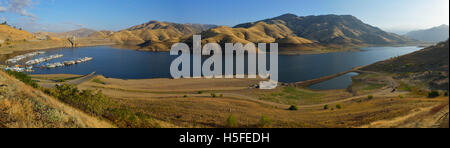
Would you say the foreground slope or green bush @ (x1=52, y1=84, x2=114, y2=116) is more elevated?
the foreground slope

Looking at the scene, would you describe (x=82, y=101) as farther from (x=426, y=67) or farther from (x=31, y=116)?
(x=426, y=67)

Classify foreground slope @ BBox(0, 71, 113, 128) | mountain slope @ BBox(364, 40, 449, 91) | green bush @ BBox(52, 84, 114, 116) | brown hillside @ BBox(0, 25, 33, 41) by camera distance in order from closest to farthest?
1. foreground slope @ BBox(0, 71, 113, 128)
2. green bush @ BBox(52, 84, 114, 116)
3. mountain slope @ BBox(364, 40, 449, 91)
4. brown hillside @ BBox(0, 25, 33, 41)

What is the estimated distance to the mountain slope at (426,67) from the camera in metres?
41.3

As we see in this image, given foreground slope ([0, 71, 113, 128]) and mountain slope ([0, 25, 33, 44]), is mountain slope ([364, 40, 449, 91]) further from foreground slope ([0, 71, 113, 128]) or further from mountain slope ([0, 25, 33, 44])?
mountain slope ([0, 25, 33, 44])

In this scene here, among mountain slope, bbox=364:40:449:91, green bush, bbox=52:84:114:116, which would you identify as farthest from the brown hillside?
mountain slope, bbox=364:40:449:91

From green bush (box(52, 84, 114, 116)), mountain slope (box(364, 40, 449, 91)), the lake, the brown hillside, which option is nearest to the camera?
green bush (box(52, 84, 114, 116))

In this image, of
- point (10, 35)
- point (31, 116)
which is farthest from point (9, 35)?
point (31, 116)

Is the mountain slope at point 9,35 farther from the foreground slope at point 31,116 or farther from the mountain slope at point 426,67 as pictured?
the mountain slope at point 426,67

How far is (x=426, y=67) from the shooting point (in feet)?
181

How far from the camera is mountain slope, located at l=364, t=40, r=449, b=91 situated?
4134 cm
